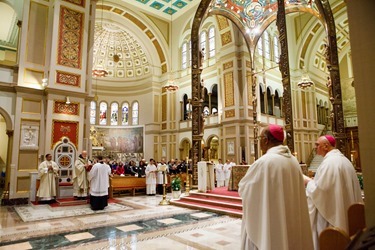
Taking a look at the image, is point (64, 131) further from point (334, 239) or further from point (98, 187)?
point (334, 239)

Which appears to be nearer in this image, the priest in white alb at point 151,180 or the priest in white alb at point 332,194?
the priest in white alb at point 332,194

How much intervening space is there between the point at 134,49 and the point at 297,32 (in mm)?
12383

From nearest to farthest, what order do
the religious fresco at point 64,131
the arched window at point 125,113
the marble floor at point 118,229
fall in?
the marble floor at point 118,229
the religious fresco at point 64,131
the arched window at point 125,113

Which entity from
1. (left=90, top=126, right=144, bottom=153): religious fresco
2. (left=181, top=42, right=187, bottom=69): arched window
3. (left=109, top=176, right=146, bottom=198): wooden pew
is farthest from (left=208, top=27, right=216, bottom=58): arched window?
(left=109, top=176, right=146, bottom=198): wooden pew

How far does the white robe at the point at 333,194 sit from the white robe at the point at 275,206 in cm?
76

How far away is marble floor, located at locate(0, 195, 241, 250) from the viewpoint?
4.35 meters

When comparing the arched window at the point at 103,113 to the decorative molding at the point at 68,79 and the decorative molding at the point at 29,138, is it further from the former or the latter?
the decorative molding at the point at 29,138

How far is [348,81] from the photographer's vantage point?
1995 cm

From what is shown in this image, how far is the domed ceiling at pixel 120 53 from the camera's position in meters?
20.3

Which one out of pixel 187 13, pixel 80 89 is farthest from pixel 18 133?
pixel 187 13

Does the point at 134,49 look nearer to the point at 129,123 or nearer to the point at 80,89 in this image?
the point at 129,123

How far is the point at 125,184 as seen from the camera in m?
10.9

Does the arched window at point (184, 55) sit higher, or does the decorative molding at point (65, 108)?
the arched window at point (184, 55)

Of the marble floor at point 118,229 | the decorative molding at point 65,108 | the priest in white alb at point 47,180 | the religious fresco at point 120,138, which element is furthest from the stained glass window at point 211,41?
the marble floor at point 118,229
